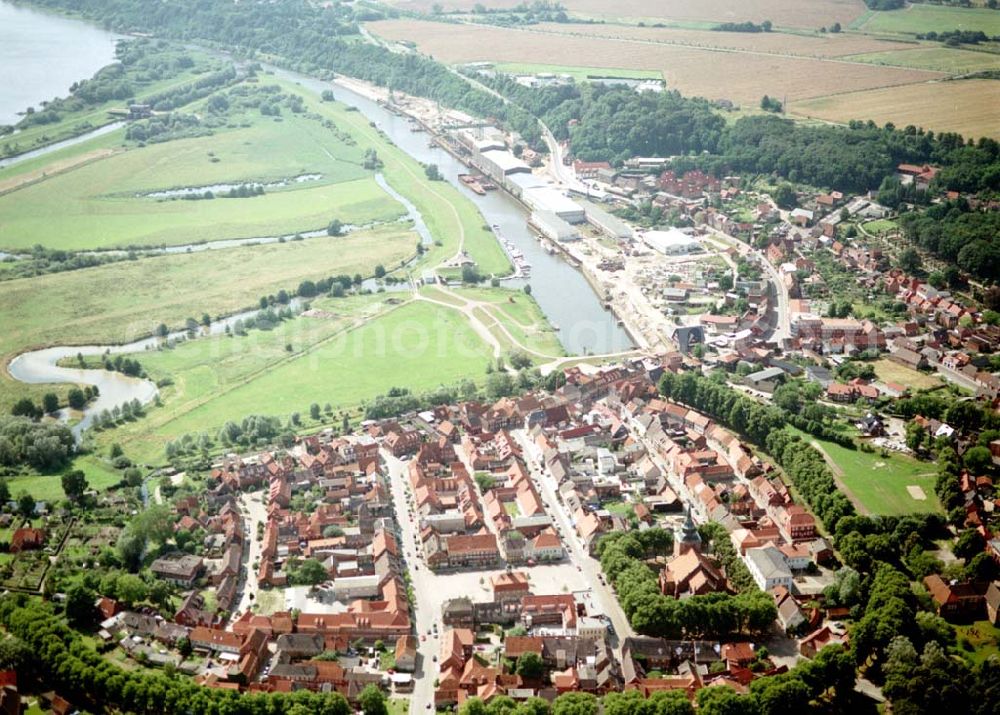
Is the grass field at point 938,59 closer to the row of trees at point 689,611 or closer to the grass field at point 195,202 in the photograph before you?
the grass field at point 195,202

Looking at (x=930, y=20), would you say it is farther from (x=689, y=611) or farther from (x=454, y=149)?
(x=689, y=611)

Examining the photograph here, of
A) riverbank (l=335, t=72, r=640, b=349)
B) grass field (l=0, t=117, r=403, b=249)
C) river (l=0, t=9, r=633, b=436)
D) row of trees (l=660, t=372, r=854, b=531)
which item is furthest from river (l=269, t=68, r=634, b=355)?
row of trees (l=660, t=372, r=854, b=531)

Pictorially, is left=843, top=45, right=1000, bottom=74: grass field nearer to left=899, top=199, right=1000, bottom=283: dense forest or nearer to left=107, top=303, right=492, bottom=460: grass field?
left=899, top=199, right=1000, bottom=283: dense forest

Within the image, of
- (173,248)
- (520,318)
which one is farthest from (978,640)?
(173,248)

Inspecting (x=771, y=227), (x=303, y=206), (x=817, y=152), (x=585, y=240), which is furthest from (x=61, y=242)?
(x=817, y=152)

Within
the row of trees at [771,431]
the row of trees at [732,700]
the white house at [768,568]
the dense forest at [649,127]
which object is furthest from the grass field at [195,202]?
the row of trees at [732,700]

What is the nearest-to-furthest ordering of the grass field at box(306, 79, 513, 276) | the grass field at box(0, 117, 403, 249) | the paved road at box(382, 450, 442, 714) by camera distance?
the paved road at box(382, 450, 442, 714) < the grass field at box(306, 79, 513, 276) < the grass field at box(0, 117, 403, 249)

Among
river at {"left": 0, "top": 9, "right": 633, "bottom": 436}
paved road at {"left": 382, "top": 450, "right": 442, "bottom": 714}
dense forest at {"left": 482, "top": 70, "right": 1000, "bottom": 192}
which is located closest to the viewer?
paved road at {"left": 382, "top": 450, "right": 442, "bottom": 714}
